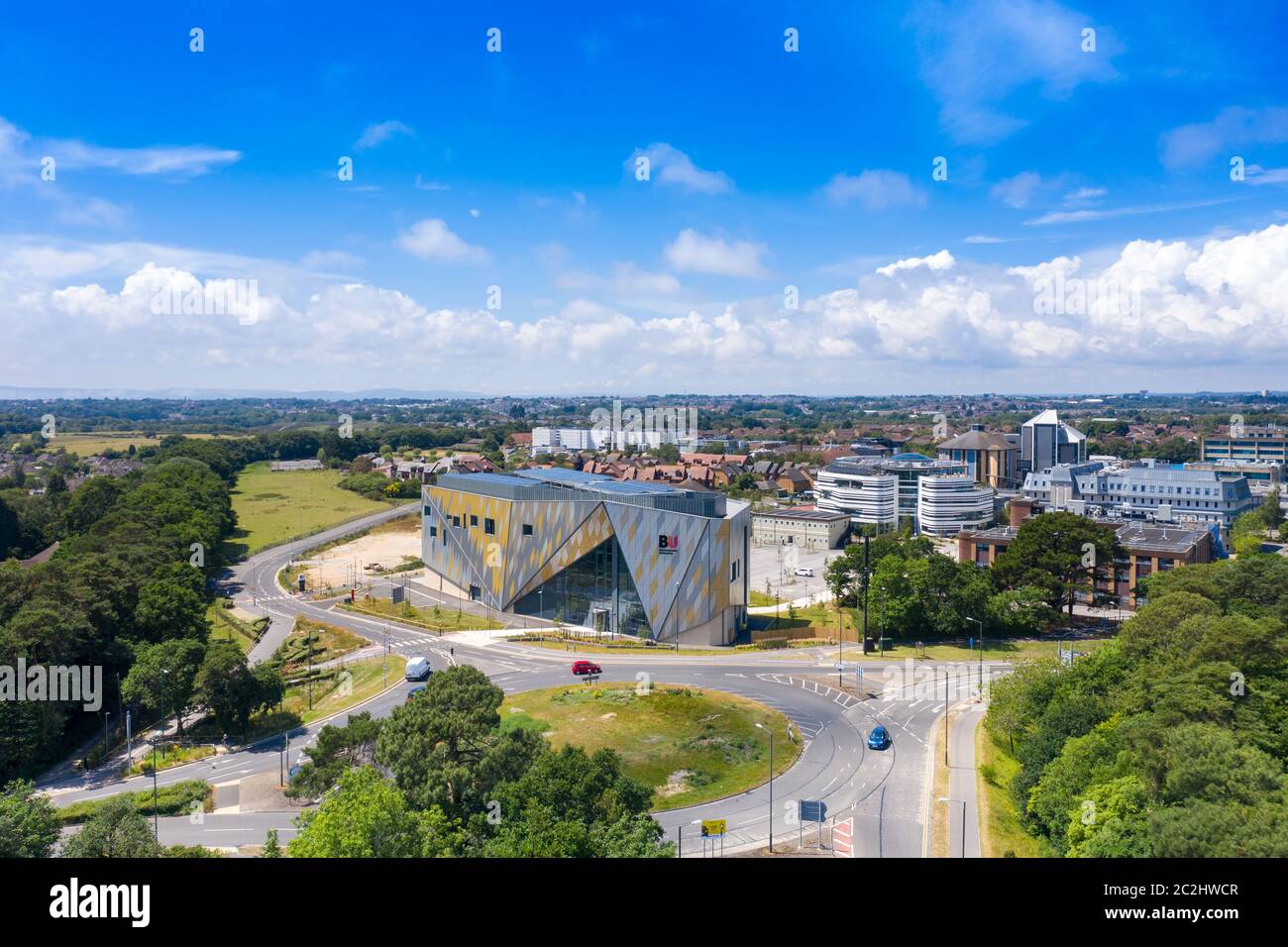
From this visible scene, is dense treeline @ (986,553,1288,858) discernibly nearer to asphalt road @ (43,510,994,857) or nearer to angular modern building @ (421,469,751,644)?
asphalt road @ (43,510,994,857)

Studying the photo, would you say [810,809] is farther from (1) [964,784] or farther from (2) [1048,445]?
(2) [1048,445]

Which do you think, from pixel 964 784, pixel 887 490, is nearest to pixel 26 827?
pixel 964 784

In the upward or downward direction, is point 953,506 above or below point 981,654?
above

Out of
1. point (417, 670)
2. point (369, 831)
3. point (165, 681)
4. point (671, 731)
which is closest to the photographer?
point (369, 831)

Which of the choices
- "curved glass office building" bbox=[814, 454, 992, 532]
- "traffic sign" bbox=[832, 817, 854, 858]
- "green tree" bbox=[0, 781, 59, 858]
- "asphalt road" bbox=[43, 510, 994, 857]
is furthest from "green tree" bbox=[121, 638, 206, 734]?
"curved glass office building" bbox=[814, 454, 992, 532]

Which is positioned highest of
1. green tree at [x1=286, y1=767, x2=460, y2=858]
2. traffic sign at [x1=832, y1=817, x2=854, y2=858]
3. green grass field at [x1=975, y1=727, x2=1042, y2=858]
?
green tree at [x1=286, y1=767, x2=460, y2=858]
